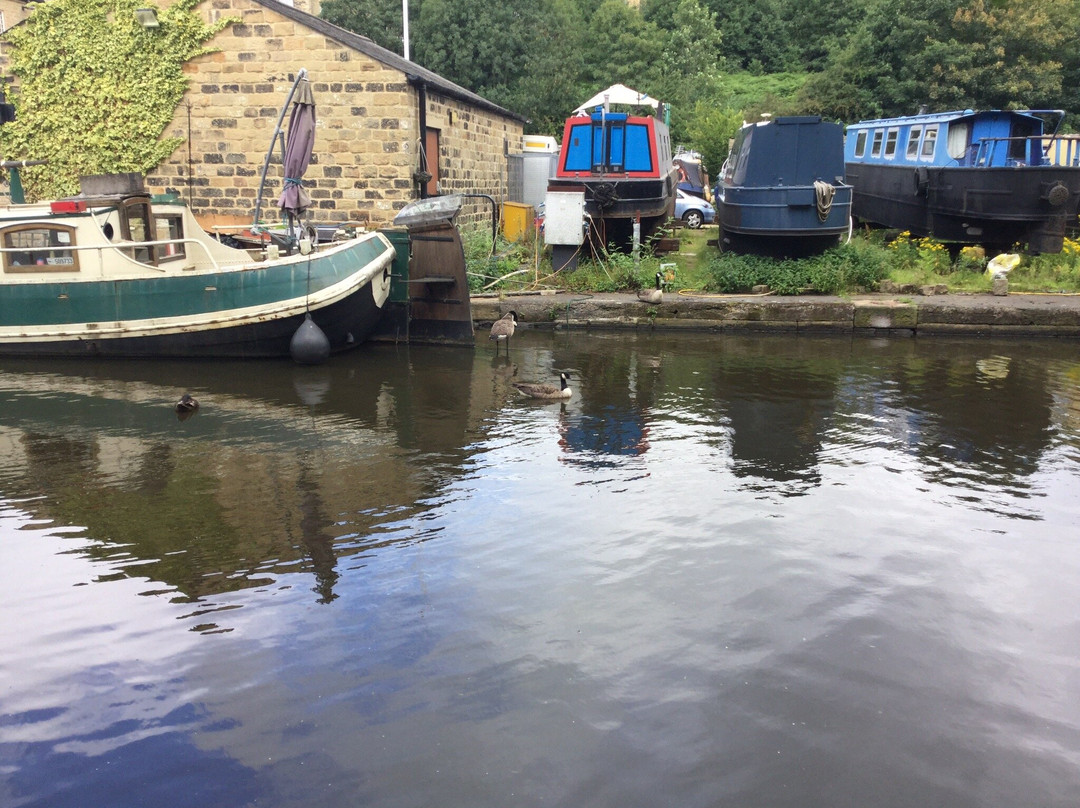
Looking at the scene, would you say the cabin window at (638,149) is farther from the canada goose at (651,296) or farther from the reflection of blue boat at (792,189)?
the canada goose at (651,296)

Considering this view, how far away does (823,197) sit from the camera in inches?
559

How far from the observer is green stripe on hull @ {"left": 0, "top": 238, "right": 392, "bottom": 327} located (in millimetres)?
11328

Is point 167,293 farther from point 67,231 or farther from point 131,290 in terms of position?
point 67,231

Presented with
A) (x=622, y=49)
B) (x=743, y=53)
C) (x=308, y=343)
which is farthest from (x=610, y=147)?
(x=743, y=53)

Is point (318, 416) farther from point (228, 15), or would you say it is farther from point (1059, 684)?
point (228, 15)

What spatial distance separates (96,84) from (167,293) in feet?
23.9

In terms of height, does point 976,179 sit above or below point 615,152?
below

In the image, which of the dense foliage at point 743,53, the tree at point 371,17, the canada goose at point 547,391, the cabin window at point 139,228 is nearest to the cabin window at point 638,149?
the canada goose at point 547,391

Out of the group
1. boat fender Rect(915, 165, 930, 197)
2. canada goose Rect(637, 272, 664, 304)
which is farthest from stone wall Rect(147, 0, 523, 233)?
boat fender Rect(915, 165, 930, 197)

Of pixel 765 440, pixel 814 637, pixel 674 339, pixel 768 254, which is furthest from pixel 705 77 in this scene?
pixel 814 637

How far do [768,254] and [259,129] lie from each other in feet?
29.8

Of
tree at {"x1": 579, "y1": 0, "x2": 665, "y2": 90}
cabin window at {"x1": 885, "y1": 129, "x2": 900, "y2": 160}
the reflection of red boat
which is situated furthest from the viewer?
tree at {"x1": 579, "y1": 0, "x2": 665, "y2": 90}

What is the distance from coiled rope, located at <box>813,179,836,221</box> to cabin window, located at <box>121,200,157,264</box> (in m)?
9.77

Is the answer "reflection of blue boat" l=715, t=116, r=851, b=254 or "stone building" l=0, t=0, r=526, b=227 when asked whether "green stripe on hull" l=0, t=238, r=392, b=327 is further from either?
"reflection of blue boat" l=715, t=116, r=851, b=254
